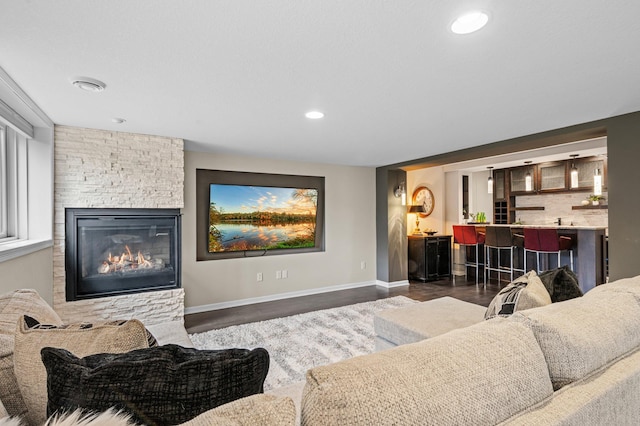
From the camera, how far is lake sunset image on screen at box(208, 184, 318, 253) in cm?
454

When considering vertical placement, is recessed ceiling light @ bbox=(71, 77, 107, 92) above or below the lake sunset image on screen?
above

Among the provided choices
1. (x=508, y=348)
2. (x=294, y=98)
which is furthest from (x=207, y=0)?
(x=508, y=348)

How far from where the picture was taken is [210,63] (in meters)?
1.93

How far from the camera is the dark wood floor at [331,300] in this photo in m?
3.96

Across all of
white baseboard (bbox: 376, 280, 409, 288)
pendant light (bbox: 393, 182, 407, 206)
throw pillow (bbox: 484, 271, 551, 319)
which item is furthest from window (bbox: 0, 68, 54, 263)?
pendant light (bbox: 393, 182, 407, 206)

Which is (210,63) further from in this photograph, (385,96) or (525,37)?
(525,37)

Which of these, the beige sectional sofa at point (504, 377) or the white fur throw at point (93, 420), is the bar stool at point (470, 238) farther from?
the white fur throw at point (93, 420)

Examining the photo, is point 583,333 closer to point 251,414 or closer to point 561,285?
point 561,285

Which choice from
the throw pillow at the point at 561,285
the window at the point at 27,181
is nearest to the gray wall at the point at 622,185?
the throw pillow at the point at 561,285

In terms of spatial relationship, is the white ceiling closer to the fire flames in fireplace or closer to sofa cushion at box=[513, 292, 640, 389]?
sofa cushion at box=[513, 292, 640, 389]

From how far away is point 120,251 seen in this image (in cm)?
362

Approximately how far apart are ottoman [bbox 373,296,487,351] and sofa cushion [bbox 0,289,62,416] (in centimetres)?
188

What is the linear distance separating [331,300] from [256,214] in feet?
5.60

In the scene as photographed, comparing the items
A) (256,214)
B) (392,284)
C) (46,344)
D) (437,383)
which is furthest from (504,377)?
(392,284)
